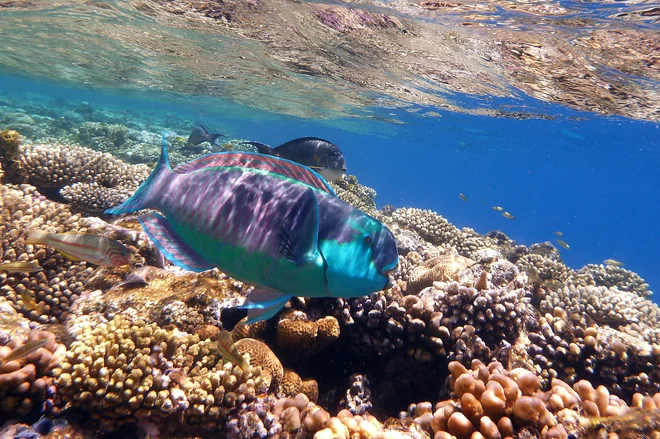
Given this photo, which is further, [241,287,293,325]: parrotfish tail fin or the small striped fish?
the small striped fish

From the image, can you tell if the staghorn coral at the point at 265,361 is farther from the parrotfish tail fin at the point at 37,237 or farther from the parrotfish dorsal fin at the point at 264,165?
the parrotfish tail fin at the point at 37,237

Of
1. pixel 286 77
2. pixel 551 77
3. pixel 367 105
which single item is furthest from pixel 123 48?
pixel 551 77

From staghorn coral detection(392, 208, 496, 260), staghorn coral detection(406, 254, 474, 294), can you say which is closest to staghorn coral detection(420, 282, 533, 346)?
staghorn coral detection(406, 254, 474, 294)

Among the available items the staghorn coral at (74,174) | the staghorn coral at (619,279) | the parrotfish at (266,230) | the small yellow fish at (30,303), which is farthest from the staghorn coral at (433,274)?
the staghorn coral at (619,279)

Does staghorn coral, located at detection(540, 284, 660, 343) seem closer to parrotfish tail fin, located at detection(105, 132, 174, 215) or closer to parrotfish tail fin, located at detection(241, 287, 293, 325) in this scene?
Answer: parrotfish tail fin, located at detection(241, 287, 293, 325)

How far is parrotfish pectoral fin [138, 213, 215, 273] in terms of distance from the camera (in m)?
2.19

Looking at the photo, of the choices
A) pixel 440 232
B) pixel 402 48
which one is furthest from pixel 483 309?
pixel 402 48

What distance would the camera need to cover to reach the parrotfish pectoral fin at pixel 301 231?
1905mm

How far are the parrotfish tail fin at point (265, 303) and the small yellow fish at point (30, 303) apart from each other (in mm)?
3417

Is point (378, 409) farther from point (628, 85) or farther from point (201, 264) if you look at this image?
point (628, 85)

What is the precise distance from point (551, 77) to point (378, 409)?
17692 millimetres

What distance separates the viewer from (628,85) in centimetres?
1487

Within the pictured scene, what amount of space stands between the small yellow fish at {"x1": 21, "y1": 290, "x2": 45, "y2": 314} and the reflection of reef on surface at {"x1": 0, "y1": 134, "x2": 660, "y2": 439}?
41 mm

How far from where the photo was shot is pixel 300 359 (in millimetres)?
3805
